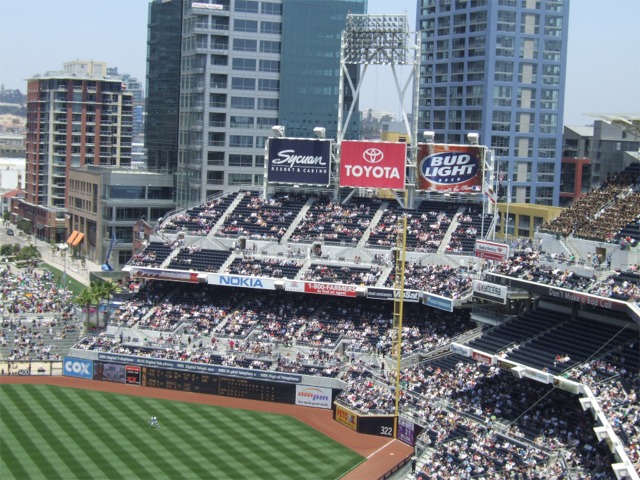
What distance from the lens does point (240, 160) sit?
90.8 m

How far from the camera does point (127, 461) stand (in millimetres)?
46188

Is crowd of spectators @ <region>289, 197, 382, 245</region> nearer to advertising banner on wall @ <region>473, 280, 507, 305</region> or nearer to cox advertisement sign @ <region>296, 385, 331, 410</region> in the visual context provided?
cox advertisement sign @ <region>296, 385, 331, 410</region>

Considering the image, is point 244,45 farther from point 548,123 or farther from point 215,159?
point 548,123

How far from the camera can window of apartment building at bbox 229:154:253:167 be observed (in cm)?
9038

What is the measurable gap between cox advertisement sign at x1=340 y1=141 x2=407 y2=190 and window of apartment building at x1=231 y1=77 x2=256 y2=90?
26.0m

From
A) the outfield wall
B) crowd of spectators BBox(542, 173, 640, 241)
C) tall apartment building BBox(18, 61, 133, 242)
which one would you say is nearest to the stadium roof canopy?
crowd of spectators BBox(542, 173, 640, 241)

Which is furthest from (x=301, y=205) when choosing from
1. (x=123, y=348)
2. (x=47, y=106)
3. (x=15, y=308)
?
(x=47, y=106)

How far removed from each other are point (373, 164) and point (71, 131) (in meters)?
70.6

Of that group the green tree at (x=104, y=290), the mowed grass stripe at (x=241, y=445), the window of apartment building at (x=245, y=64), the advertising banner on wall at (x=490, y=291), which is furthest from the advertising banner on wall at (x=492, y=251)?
the window of apartment building at (x=245, y=64)

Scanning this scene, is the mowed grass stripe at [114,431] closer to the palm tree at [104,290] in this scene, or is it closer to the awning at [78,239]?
the palm tree at [104,290]

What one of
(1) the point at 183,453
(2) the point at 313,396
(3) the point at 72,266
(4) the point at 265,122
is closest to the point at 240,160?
(4) the point at 265,122

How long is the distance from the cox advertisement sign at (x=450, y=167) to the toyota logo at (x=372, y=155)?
8.50 ft

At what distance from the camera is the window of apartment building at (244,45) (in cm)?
9000

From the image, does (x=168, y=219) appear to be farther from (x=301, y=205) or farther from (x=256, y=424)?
(x=256, y=424)
